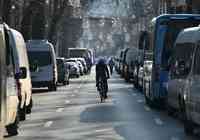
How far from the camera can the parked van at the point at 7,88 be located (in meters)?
13.0

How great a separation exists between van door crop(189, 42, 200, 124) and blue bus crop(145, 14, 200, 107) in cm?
714

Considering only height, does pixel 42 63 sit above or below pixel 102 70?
below

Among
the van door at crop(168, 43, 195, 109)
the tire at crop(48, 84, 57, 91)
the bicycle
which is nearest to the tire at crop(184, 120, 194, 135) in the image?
the van door at crop(168, 43, 195, 109)

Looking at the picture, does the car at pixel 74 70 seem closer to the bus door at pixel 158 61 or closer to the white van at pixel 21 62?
the bus door at pixel 158 61

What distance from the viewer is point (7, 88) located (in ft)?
47.5

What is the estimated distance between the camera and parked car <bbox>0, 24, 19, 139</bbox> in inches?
513

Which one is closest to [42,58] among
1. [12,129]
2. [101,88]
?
[101,88]

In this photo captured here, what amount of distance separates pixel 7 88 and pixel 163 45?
10.8 metres

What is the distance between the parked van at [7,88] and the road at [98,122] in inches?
30.0

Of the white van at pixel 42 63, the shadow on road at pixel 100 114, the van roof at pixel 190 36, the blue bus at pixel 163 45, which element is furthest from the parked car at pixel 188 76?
the white van at pixel 42 63

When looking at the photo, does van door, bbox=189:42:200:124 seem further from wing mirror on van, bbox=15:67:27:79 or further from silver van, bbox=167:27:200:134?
A: wing mirror on van, bbox=15:67:27:79

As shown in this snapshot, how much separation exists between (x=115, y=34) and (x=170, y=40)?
121414 mm

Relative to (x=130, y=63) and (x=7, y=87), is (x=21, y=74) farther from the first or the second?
(x=130, y=63)

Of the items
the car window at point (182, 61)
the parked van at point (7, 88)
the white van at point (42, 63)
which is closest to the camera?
the parked van at point (7, 88)
